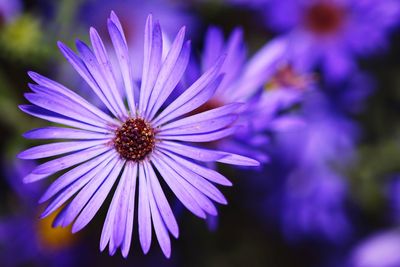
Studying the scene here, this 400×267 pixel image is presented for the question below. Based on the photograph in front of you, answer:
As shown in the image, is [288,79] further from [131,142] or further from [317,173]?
[131,142]

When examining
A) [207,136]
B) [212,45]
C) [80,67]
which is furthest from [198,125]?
[212,45]

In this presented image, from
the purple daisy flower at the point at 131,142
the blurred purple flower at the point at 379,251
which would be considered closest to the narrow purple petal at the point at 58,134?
the purple daisy flower at the point at 131,142

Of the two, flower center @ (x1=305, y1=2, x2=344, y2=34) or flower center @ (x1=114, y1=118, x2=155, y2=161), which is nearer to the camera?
flower center @ (x1=114, y1=118, x2=155, y2=161)

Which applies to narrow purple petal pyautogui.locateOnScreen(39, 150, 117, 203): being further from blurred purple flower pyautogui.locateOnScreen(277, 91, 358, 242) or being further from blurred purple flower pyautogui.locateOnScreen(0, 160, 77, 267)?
blurred purple flower pyautogui.locateOnScreen(277, 91, 358, 242)

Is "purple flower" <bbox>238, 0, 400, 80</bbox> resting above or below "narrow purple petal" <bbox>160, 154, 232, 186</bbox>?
above

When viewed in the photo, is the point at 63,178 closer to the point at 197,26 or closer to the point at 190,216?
the point at 190,216

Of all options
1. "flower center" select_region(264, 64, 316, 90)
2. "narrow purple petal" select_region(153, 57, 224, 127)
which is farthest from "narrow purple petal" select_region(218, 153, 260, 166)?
"flower center" select_region(264, 64, 316, 90)

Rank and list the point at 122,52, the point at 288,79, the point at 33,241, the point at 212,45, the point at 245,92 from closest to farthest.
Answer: the point at 122,52 → the point at 212,45 → the point at 245,92 → the point at 288,79 → the point at 33,241
